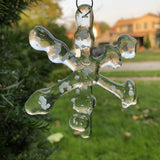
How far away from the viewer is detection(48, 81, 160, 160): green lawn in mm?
1741

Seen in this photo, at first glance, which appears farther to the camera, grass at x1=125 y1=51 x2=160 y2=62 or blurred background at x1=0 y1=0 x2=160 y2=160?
grass at x1=125 y1=51 x2=160 y2=62

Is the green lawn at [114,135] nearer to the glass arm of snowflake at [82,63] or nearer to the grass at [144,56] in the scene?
the grass at [144,56]

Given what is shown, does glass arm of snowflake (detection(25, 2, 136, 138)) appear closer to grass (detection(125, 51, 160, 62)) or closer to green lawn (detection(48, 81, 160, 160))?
grass (detection(125, 51, 160, 62))

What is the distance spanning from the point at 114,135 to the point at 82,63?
1712 millimetres

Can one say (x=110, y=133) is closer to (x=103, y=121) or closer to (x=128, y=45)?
(x=103, y=121)

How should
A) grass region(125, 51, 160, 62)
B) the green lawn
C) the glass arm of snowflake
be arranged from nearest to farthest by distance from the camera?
the glass arm of snowflake
grass region(125, 51, 160, 62)
the green lawn

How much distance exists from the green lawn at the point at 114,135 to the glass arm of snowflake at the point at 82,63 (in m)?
0.75

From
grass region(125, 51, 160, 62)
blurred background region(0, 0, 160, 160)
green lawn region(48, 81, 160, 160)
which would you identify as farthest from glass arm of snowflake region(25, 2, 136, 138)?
green lawn region(48, 81, 160, 160)

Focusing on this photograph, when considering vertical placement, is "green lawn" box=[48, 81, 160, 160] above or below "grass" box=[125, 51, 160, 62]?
below

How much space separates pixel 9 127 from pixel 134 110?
7.31 ft

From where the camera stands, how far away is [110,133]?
2.08 metres

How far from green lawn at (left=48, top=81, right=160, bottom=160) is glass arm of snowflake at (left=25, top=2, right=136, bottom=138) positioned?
0.75 meters

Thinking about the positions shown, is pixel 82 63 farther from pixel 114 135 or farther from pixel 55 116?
pixel 114 135

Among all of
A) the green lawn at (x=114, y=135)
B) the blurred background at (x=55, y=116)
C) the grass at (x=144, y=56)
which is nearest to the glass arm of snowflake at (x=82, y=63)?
the blurred background at (x=55, y=116)
